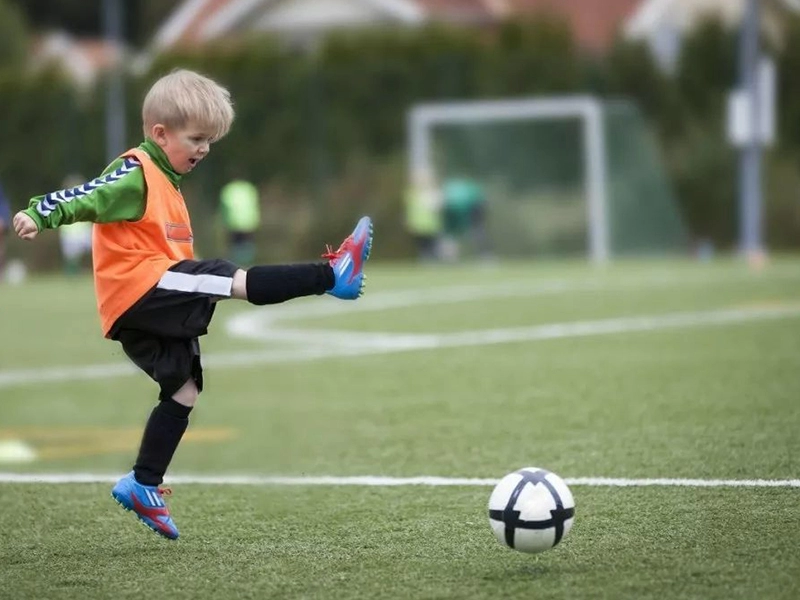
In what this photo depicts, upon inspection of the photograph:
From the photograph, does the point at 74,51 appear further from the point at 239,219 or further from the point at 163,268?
the point at 163,268

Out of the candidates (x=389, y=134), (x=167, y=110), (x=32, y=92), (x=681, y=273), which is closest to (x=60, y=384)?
(x=167, y=110)

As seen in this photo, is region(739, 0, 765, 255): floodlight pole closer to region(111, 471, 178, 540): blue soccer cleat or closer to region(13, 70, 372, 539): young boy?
region(13, 70, 372, 539): young boy

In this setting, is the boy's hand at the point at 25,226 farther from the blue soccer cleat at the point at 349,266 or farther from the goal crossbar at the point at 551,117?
the goal crossbar at the point at 551,117

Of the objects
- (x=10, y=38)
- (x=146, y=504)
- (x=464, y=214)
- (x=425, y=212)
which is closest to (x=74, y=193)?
(x=146, y=504)

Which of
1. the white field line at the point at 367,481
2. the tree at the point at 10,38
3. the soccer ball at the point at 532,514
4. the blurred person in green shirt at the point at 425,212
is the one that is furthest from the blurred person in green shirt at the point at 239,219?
the tree at the point at 10,38

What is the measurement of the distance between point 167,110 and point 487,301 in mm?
12856

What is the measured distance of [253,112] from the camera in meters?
32.8

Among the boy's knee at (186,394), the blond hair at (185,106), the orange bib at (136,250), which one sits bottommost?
the boy's knee at (186,394)

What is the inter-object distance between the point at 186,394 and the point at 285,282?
1.95ft

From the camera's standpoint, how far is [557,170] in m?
29.1

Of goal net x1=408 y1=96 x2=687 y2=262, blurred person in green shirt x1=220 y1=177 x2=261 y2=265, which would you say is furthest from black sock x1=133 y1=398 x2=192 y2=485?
blurred person in green shirt x1=220 y1=177 x2=261 y2=265

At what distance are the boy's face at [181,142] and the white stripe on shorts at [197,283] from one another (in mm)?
416

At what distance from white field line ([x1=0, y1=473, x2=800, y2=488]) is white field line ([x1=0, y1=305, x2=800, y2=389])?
5.01m

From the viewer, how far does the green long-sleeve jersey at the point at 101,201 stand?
18.0 feet
